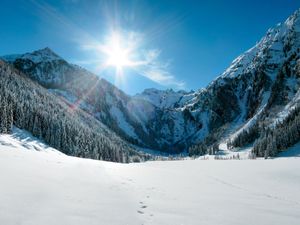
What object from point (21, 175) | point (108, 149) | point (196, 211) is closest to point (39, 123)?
point (108, 149)

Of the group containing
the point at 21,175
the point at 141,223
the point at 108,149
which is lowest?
the point at 141,223

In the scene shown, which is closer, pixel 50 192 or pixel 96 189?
pixel 50 192

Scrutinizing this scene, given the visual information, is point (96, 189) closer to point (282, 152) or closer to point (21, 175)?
point (21, 175)

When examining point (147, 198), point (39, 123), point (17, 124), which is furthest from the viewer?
point (39, 123)

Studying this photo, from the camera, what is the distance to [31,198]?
11.3 meters

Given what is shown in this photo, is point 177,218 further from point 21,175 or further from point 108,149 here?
point 108,149

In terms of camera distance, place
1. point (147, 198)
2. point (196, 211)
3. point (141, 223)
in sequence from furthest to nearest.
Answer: point (147, 198), point (196, 211), point (141, 223)

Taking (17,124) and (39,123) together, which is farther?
(39,123)

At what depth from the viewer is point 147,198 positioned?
15.0 m

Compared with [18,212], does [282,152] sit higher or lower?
higher

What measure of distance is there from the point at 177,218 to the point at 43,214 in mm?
5092

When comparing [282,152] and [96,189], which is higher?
[282,152]

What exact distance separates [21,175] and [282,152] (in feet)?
461

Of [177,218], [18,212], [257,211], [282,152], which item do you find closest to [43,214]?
[18,212]
